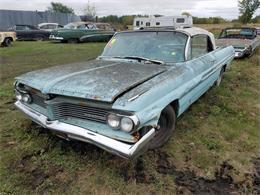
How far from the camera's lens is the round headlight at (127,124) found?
2527mm

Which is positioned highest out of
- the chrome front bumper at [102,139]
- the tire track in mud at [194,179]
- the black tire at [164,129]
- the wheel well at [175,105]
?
the wheel well at [175,105]

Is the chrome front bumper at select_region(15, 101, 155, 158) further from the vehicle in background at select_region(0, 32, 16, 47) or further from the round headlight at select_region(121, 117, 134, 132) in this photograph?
the vehicle in background at select_region(0, 32, 16, 47)

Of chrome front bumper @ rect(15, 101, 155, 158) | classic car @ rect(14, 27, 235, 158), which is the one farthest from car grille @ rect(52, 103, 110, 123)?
chrome front bumper @ rect(15, 101, 155, 158)

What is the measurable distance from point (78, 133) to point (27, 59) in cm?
921

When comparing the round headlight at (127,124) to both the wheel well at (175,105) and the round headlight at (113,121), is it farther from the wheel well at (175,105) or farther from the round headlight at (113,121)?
the wheel well at (175,105)

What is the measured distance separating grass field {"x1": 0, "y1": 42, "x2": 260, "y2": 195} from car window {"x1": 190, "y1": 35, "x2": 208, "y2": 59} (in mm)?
1100

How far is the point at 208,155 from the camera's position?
3.39 metres

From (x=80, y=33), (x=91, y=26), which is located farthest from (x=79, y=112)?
(x=91, y=26)

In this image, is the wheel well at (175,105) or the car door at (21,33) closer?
the wheel well at (175,105)

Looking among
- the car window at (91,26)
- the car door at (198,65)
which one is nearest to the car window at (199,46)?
the car door at (198,65)

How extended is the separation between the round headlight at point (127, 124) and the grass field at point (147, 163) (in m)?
0.70

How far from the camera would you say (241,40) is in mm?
11133

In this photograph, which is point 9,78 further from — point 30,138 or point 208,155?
point 208,155

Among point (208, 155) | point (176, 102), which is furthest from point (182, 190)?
point (176, 102)
